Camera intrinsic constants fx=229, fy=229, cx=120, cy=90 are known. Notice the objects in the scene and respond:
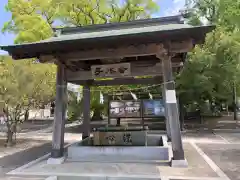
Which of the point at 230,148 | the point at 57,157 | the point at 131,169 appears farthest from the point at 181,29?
the point at 230,148

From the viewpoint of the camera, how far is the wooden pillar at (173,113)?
6.68 m

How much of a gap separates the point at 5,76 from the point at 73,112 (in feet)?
31.6

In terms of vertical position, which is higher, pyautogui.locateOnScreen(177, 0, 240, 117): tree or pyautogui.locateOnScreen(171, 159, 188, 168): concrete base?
pyautogui.locateOnScreen(177, 0, 240, 117): tree

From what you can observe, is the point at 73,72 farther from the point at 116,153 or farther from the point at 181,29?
the point at 181,29

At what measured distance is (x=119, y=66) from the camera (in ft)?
26.1

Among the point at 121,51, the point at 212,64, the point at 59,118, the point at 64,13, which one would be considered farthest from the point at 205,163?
the point at 64,13

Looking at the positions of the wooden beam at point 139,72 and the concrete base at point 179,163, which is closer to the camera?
the concrete base at point 179,163

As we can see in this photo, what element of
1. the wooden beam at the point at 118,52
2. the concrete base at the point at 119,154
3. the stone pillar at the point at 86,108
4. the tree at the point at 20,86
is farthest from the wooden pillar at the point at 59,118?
the tree at the point at 20,86

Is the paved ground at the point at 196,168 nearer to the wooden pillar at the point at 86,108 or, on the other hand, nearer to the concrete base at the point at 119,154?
the concrete base at the point at 119,154

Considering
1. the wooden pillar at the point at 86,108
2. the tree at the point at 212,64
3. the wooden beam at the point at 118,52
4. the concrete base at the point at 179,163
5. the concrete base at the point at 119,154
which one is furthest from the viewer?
the tree at the point at 212,64

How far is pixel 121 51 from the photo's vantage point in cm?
720

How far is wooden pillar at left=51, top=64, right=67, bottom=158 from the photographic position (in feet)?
24.2

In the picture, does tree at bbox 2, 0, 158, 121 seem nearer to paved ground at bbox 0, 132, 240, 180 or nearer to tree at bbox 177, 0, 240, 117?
tree at bbox 177, 0, 240, 117

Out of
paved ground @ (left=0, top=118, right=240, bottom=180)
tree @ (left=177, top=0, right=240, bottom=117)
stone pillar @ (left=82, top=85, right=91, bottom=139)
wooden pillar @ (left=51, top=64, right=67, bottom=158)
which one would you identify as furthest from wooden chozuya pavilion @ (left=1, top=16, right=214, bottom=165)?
tree @ (left=177, top=0, right=240, bottom=117)
